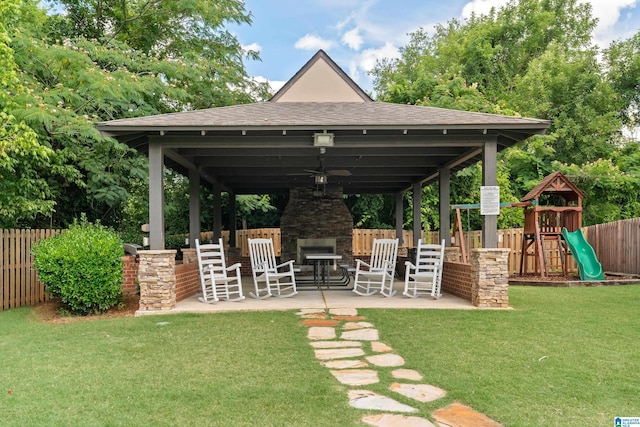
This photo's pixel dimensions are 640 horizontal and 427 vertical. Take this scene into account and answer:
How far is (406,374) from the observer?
364 cm

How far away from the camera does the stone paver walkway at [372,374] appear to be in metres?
2.76

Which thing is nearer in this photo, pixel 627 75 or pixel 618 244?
pixel 618 244

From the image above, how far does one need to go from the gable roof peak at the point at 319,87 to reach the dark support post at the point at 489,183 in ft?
11.5

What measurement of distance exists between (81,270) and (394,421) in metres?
5.32

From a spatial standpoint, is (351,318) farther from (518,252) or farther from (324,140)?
(518,252)

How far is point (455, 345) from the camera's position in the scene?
Result: 4535 millimetres

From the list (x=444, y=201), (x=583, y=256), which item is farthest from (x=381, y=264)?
(x=583, y=256)

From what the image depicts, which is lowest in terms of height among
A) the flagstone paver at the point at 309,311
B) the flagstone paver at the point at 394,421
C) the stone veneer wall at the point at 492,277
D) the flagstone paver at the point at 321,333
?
the flagstone paver at the point at 309,311

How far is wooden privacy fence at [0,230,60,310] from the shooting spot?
739cm

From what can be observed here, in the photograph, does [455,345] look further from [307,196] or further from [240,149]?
[307,196]

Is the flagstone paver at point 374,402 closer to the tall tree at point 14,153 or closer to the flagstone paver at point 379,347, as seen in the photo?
the flagstone paver at point 379,347

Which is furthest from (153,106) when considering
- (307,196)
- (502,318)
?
(502,318)

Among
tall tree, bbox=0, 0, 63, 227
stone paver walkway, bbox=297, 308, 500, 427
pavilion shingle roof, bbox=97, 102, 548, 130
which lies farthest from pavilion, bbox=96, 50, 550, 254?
stone paver walkway, bbox=297, 308, 500, 427

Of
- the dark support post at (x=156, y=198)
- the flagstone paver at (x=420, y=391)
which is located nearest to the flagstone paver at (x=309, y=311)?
the dark support post at (x=156, y=198)
